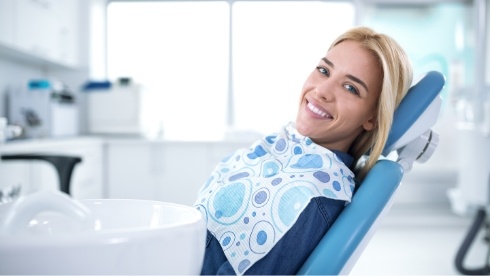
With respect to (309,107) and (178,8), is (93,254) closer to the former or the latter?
(309,107)

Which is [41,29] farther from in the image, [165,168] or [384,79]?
[384,79]

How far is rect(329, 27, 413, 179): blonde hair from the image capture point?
101 cm

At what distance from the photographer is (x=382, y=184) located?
3.03 feet

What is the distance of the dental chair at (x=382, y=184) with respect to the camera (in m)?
0.85

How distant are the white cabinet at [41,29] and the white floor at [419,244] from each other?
2.19 metres

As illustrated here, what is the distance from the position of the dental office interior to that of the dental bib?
238 cm

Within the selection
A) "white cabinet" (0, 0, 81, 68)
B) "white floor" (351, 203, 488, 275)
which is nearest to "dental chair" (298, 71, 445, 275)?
"white floor" (351, 203, 488, 275)

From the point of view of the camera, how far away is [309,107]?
42.7 inches

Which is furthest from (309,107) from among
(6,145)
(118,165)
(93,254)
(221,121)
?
(221,121)

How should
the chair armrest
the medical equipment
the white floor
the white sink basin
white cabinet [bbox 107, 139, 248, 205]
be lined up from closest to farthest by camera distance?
the white sink basin
the chair armrest
the medical equipment
the white floor
white cabinet [bbox 107, 139, 248, 205]

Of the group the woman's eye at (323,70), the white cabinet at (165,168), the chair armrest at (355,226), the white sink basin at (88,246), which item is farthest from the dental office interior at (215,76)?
the white sink basin at (88,246)

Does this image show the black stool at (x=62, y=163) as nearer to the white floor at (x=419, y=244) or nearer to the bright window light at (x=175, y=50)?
the white floor at (x=419, y=244)

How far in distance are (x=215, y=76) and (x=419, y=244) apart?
7.56ft

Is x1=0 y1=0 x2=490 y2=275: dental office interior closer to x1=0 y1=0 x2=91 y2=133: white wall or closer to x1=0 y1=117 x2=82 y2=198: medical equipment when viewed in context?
x1=0 y1=0 x2=91 y2=133: white wall
